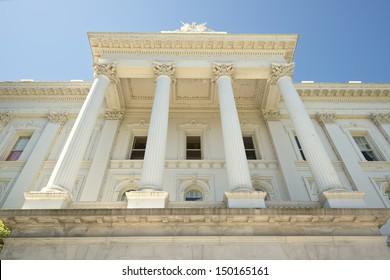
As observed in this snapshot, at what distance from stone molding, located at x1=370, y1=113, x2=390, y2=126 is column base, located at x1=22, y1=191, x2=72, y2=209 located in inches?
811

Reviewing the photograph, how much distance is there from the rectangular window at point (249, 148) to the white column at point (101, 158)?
343 inches

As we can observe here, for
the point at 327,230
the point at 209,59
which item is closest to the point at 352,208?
the point at 327,230

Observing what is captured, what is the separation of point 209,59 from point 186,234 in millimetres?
11384

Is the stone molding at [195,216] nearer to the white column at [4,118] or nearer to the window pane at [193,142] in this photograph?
the window pane at [193,142]

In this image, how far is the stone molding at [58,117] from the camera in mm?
19641

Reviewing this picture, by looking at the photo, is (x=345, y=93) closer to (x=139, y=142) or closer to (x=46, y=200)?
(x=139, y=142)

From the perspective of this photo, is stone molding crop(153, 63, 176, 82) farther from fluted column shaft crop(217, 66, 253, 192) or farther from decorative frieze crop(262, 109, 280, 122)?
decorative frieze crop(262, 109, 280, 122)

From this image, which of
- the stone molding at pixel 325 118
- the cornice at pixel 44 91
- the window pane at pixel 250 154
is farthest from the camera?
the cornice at pixel 44 91

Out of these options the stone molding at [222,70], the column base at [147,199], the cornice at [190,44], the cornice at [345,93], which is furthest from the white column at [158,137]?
the cornice at [345,93]

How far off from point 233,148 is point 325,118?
11.3 meters

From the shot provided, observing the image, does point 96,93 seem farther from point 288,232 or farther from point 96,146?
point 288,232

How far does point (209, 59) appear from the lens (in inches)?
678

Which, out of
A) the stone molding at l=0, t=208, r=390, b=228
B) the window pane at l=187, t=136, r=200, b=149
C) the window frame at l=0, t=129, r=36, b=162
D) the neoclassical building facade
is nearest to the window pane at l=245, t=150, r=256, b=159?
the neoclassical building facade

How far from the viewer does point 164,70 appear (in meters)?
16.2
